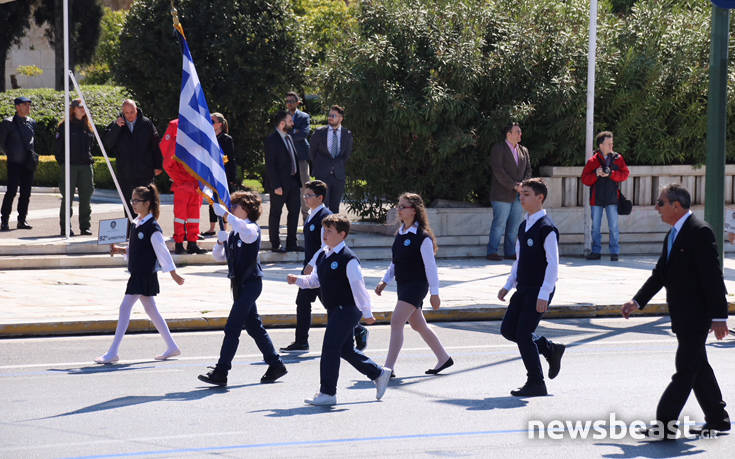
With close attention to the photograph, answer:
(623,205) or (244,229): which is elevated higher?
(623,205)

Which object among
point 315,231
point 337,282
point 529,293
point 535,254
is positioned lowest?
point 529,293

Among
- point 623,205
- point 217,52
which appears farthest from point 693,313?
point 217,52

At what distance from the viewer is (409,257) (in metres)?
9.20

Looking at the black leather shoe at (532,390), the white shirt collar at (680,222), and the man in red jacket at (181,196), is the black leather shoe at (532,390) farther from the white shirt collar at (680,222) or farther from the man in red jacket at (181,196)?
the man in red jacket at (181,196)

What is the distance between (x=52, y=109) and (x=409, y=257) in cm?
2233

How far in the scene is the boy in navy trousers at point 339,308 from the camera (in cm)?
832

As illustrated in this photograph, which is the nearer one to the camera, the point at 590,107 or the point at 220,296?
the point at 220,296

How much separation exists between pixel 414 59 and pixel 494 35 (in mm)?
1510

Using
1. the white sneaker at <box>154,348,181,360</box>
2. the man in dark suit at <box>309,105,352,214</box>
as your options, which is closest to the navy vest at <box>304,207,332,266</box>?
the white sneaker at <box>154,348,181,360</box>

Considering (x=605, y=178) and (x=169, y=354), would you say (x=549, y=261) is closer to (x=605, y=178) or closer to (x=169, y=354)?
(x=169, y=354)

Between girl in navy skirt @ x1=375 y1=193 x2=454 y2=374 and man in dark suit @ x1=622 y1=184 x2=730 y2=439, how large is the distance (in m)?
2.25

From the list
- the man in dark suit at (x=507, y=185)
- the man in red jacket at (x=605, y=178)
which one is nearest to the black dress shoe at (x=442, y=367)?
the man in dark suit at (x=507, y=185)

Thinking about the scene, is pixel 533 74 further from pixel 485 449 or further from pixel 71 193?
pixel 485 449

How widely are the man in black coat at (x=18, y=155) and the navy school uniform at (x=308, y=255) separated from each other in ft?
28.5
